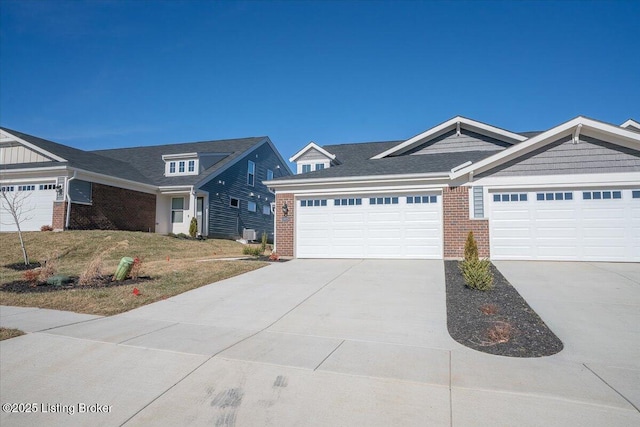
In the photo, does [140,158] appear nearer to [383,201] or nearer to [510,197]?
[383,201]

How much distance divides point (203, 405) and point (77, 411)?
52.2 inches

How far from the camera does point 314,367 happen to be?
4734mm

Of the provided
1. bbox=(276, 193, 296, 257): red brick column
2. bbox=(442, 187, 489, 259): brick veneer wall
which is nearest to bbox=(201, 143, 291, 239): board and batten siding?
bbox=(276, 193, 296, 257): red brick column

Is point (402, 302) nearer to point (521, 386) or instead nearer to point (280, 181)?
point (521, 386)

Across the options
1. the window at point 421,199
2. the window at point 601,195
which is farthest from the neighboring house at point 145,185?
the window at point 601,195

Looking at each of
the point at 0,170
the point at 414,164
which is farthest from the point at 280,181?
the point at 0,170

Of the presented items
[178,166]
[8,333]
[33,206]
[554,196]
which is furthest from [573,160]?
[33,206]

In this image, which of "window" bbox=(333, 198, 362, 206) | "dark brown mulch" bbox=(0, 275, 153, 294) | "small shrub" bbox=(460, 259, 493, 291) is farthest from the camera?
"window" bbox=(333, 198, 362, 206)

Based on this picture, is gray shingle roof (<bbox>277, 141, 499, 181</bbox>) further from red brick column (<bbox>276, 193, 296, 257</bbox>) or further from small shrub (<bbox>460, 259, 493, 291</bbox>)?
small shrub (<bbox>460, 259, 493, 291</bbox>)

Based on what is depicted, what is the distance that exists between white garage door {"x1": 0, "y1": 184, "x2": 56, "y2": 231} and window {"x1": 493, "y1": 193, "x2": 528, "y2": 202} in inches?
783

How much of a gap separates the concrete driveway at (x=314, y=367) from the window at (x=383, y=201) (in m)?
5.71

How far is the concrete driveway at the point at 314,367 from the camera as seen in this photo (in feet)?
12.5

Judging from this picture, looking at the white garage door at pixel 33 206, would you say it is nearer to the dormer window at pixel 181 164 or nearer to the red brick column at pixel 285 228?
the dormer window at pixel 181 164

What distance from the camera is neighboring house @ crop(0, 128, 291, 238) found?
19266mm
